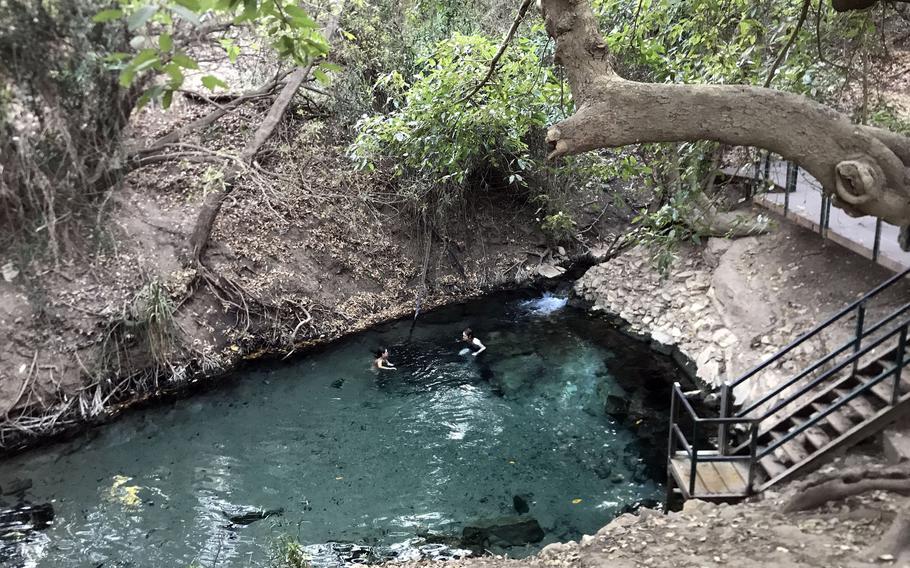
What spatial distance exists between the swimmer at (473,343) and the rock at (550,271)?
3.87m

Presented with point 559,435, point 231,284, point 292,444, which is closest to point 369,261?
point 231,284

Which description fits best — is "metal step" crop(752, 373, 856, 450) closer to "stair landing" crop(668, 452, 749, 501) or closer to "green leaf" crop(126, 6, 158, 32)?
"stair landing" crop(668, 452, 749, 501)

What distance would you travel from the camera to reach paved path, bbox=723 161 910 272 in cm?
845

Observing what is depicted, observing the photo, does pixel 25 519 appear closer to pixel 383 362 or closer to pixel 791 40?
pixel 383 362

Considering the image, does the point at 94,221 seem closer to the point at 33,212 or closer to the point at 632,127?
the point at 33,212

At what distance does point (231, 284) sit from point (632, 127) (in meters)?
9.82

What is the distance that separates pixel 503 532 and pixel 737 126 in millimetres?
5186

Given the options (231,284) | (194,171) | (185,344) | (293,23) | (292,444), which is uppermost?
(293,23)

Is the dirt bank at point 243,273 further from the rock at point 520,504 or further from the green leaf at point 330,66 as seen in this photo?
the rock at point 520,504

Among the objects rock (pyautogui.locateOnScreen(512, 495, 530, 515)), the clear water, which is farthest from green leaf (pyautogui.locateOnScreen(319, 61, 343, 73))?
rock (pyautogui.locateOnScreen(512, 495, 530, 515))

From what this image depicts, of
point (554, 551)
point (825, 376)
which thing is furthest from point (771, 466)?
point (554, 551)

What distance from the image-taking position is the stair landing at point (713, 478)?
18.9ft

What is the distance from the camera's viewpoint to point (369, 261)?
13852 millimetres

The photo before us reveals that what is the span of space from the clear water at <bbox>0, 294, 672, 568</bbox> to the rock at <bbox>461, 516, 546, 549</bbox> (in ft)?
0.41
